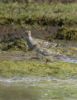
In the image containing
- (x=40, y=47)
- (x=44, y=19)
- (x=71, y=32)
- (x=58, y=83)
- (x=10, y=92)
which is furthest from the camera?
(x=44, y=19)

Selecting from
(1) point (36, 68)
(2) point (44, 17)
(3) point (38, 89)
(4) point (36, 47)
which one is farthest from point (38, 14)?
(3) point (38, 89)

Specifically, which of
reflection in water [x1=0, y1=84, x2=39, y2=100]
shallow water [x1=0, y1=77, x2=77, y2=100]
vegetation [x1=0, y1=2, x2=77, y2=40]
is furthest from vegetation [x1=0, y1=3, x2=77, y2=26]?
reflection in water [x1=0, y1=84, x2=39, y2=100]

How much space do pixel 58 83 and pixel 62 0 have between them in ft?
57.1

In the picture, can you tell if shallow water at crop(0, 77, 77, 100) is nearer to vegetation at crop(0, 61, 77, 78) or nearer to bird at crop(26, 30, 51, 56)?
vegetation at crop(0, 61, 77, 78)

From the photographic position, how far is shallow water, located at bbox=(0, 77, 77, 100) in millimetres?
13469

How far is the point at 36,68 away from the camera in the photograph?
17.0 meters

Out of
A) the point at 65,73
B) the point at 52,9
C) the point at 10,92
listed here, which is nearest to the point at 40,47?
the point at 65,73

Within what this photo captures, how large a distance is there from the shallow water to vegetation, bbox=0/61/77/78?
1.51 ft

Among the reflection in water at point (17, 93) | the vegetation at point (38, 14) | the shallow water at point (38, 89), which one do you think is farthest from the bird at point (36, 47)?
the vegetation at point (38, 14)

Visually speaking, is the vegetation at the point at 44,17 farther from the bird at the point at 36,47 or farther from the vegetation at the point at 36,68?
the vegetation at the point at 36,68

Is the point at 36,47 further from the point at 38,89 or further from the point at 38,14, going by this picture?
the point at 38,14

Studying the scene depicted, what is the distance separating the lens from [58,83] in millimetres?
15445

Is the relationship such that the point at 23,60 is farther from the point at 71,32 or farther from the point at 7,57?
the point at 71,32

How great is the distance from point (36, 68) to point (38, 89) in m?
2.49
